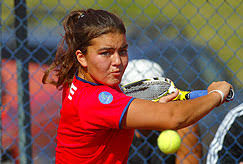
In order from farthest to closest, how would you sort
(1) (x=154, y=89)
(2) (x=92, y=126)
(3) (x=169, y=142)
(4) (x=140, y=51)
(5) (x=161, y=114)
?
(4) (x=140, y=51)
(3) (x=169, y=142)
(1) (x=154, y=89)
(2) (x=92, y=126)
(5) (x=161, y=114)

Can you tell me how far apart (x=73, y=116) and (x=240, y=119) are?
1.61m

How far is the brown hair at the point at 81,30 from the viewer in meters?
1.48

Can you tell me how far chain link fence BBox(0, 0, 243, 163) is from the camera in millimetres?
2848

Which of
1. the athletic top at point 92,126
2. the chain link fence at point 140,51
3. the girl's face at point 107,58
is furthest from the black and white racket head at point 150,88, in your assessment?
the chain link fence at point 140,51

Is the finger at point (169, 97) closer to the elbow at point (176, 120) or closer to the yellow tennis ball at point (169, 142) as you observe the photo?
the elbow at point (176, 120)

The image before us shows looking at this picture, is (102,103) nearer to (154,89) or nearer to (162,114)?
(162,114)

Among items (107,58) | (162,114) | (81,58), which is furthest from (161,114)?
(81,58)

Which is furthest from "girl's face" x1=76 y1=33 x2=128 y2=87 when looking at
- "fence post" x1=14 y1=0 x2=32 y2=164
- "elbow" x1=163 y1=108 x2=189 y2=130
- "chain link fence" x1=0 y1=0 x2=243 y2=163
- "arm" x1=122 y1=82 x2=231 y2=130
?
"fence post" x1=14 y1=0 x2=32 y2=164

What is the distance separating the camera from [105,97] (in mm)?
1385

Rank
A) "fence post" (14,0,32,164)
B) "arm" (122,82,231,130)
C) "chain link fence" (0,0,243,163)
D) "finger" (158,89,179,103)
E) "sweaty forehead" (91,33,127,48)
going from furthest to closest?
"fence post" (14,0,32,164)
"chain link fence" (0,0,243,163)
"finger" (158,89,179,103)
"sweaty forehead" (91,33,127,48)
"arm" (122,82,231,130)

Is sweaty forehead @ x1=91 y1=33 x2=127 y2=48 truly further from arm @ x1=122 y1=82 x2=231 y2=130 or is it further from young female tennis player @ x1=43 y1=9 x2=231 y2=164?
arm @ x1=122 y1=82 x2=231 y2=130

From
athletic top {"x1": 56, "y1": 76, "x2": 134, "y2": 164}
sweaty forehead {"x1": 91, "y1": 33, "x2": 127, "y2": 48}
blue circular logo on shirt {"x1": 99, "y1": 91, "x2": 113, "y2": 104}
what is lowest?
athletic top {"x1": 56, "y1": 76, "x2": 134, "y2": 164}

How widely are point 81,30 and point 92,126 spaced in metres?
0.45

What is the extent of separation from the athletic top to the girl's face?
5 centimetres
